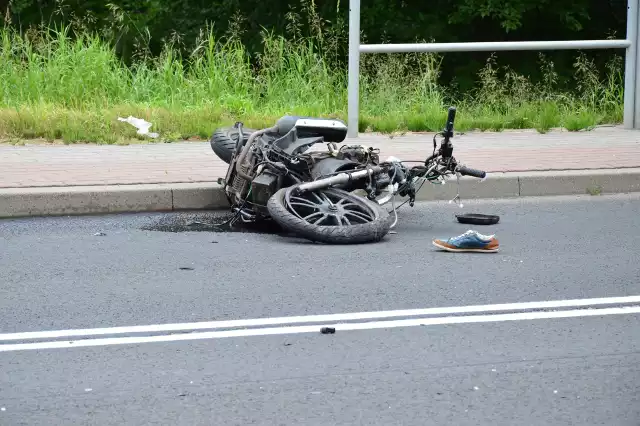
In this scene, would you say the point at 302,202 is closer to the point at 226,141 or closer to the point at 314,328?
the point at 226,141

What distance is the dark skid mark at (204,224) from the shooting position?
27.1ft

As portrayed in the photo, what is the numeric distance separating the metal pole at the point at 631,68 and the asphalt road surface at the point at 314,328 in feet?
15.3

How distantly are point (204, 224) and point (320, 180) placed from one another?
1.04 m

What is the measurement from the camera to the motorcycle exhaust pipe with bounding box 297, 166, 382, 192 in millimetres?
7867

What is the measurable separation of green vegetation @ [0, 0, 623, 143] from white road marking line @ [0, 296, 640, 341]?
596 cm

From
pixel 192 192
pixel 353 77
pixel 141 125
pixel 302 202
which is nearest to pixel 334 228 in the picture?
pixel 302 202

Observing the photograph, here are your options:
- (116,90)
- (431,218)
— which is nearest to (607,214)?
(431,218)

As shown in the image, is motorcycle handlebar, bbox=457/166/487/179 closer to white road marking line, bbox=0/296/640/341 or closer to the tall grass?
white road marking line, bbox=0/296/640/341

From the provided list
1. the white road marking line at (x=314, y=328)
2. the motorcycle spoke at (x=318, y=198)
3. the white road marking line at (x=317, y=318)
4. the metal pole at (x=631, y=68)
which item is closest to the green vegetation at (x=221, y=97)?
the metal pole at (x=631, y=68)

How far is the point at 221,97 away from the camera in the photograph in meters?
13.3

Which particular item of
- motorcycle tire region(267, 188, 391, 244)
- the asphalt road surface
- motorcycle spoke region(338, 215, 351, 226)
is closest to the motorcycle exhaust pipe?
motorcycle tire region(267, 188, 391, 244)

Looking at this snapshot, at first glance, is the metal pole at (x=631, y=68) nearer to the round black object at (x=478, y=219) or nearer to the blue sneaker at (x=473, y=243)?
the round black object at (x=478, y=219)

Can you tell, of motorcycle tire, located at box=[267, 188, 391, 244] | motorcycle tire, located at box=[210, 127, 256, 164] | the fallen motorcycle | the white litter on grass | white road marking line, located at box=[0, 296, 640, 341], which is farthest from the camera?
Answer: the white litter on grass

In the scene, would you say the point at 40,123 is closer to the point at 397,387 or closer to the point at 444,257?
the point at 444,257
